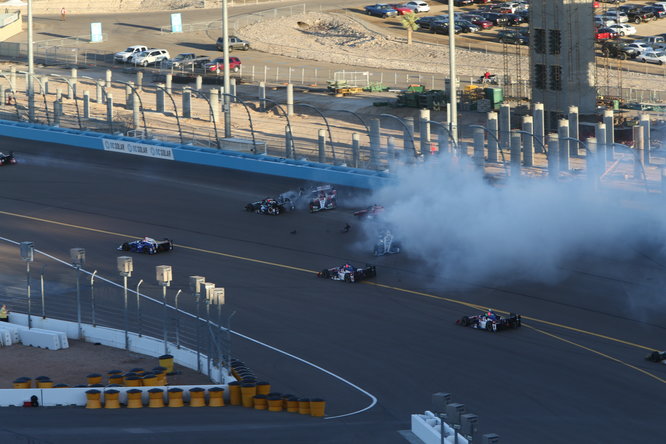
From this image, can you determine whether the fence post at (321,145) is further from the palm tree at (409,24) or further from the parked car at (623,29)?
the parked car at (623,29)

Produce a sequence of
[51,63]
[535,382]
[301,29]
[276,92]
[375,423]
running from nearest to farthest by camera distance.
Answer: [375,423] < [535,382] < [276,92] < [51,63] < [301,29]

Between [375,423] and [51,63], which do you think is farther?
[51,63]

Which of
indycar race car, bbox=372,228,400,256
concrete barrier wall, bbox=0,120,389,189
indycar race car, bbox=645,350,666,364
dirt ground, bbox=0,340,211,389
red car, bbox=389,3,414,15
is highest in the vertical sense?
red car, bbox=389,3,414,15

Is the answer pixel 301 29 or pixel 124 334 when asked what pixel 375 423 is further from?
pixel 301 29

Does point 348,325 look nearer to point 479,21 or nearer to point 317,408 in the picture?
point 317,408

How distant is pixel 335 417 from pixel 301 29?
68.0 metres

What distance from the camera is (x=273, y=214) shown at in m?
43.6

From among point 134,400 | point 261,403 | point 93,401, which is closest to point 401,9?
point 261,403

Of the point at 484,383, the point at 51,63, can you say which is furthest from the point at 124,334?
the point at 51,63

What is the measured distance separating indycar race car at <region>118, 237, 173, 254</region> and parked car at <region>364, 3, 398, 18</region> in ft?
185

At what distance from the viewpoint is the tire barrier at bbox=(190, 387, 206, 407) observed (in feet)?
91.8

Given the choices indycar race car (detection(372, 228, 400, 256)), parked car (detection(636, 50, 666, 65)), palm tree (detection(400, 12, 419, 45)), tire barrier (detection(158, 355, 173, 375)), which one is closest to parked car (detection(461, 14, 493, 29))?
palm tree (detection(400, 12, 419, 45))

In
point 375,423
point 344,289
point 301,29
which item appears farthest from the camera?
point 301,29

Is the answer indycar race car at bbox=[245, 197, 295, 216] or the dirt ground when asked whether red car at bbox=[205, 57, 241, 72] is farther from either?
the dirt ground
